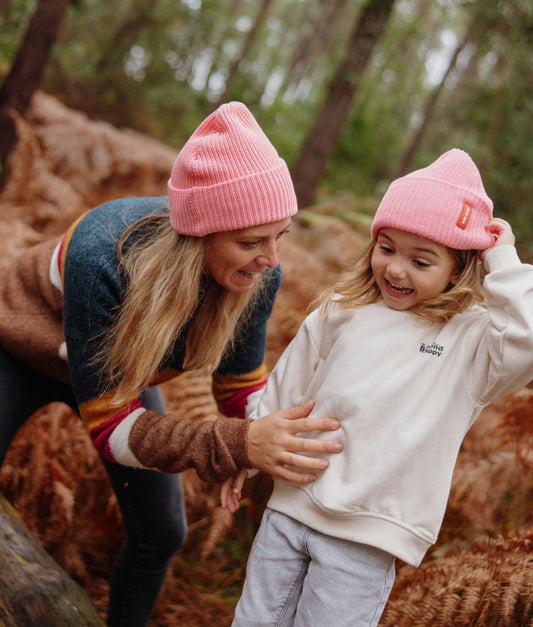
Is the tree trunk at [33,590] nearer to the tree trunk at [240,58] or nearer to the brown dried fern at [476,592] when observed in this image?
the brown dried fern at [476,592]

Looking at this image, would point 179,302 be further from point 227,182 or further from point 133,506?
point 133,506

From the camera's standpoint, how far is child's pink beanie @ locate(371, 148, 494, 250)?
1.73 m

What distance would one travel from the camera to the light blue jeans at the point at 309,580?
1.70 metres

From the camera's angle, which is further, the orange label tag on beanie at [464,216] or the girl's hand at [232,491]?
the girl's hand at [232,491]

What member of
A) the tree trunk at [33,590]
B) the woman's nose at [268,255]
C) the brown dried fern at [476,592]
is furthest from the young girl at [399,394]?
the tree trunk at [33,590]

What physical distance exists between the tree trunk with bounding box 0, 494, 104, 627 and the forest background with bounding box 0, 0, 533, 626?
67 cm

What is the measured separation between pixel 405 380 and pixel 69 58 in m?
12.4

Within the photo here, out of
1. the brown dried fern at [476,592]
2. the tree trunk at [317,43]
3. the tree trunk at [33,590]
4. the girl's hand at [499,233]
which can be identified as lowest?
the tree trunk at [33,590]

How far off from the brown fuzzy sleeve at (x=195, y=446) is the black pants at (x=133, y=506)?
421 mm

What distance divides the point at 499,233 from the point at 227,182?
2.81 ft

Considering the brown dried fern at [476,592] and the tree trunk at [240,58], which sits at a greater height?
the tree trunk at [240,58]

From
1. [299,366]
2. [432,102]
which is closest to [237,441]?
[299,366]

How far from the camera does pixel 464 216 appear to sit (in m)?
1.75

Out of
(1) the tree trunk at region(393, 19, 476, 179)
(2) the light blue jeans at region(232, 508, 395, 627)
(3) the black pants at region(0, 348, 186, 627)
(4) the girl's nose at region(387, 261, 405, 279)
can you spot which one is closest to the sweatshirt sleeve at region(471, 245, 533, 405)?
(4) the girl's nose at region(387, 261, 405, 279)
